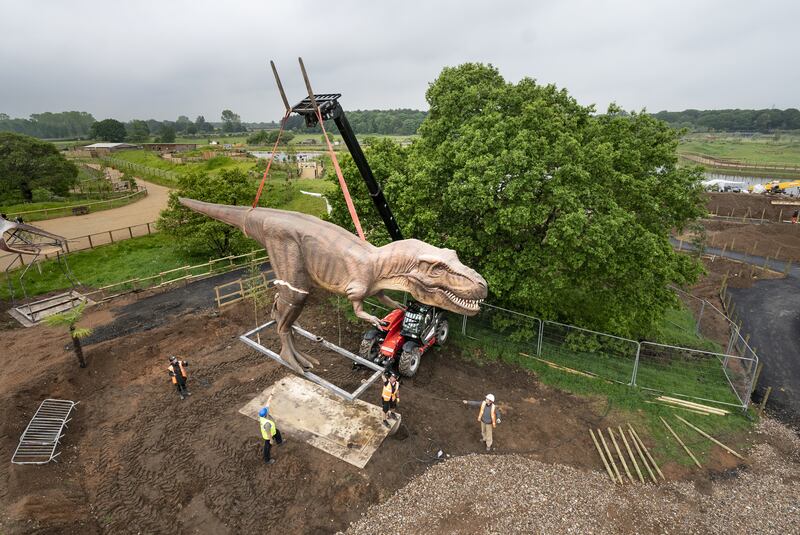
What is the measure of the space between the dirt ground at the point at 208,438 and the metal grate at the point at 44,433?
25 centimetres

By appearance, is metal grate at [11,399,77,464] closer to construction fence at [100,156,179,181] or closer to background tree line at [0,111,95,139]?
construction fence at [100,156,179,181]

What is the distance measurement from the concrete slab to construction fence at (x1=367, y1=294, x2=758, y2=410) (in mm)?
6169

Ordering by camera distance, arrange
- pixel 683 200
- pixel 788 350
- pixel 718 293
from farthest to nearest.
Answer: pixel 718 293
pixel 788 350
pixel 683 200

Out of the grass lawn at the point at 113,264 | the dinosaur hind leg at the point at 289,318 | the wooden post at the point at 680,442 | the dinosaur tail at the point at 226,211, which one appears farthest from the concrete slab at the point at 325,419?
the grass lawn at the point at 113,264

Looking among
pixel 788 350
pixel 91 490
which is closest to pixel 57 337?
pixel 91 490

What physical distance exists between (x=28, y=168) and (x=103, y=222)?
9.95 m

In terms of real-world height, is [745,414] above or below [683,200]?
below

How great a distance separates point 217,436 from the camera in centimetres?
1110

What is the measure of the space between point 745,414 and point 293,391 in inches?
561

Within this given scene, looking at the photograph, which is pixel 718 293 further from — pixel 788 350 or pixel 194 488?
pixel 194 488

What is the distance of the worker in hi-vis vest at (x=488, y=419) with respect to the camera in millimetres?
10820

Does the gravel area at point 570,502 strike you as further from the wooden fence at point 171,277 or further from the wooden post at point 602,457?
the wooden fence at point 171,277

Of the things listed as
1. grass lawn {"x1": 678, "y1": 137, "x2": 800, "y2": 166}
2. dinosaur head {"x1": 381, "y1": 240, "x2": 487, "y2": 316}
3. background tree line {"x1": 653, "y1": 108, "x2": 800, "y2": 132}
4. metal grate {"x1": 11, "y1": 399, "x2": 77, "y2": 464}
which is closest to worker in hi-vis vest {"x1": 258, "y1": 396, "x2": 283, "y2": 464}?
dinosaur head {"x1": 381, "y1": 240, "x2": 487, "y2": 316}

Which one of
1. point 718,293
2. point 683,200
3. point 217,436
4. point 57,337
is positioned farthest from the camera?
point 718,293
